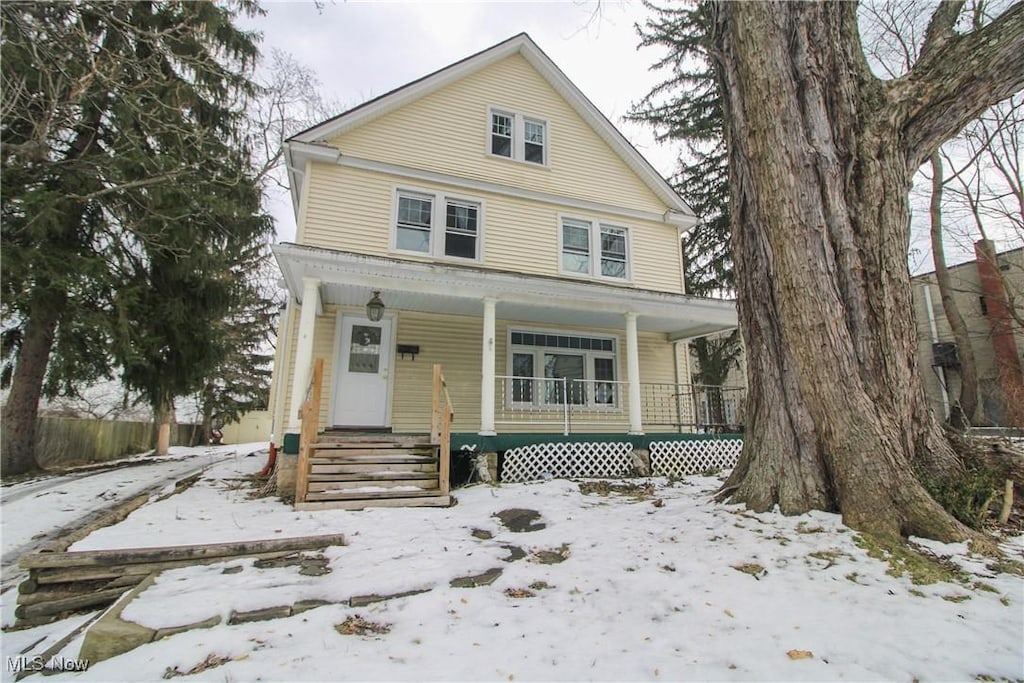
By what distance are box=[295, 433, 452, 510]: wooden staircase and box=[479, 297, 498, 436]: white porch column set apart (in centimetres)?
100

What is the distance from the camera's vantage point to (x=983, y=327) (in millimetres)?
16812

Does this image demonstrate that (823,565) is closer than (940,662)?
No

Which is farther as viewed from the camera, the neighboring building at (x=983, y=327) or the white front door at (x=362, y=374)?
the neighboring building at (x=983, y=327)

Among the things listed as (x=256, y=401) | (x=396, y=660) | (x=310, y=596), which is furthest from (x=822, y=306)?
(x=256, y=401)

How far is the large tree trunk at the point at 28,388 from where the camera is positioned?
29.6ft

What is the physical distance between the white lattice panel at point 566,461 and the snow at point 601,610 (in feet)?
11.0

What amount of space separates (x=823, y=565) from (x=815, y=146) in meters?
3.45

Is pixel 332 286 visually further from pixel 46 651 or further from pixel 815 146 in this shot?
pixel 815 146

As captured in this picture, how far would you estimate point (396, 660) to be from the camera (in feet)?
7.45

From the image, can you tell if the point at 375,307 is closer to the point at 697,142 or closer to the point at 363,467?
the point at 363,467

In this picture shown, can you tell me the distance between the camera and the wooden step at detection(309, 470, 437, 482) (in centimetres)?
606

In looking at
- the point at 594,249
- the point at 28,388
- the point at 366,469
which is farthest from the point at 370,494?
the point at 28,388

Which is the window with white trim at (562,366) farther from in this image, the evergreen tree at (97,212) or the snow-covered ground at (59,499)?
the evergreen tree at (97,212)

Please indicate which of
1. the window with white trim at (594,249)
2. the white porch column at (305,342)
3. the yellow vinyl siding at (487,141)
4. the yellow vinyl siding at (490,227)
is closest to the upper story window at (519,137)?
the yellow vinyl siding at (487,141)
